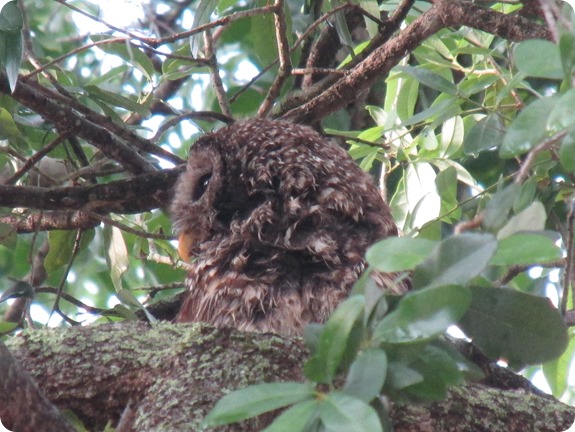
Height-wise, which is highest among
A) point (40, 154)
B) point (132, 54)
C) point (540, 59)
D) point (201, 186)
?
point (132, 54)

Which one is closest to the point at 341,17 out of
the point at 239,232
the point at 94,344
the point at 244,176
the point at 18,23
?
the point at 244,176

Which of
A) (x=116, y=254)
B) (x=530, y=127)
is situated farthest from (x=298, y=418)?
(x=116, y=254)

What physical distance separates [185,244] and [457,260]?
5.91 feet

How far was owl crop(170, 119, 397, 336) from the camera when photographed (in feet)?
7.44

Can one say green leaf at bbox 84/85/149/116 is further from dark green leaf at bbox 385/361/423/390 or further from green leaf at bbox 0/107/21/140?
dark green leaf at bbox 385/361/423/390

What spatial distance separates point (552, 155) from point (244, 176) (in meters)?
0.97

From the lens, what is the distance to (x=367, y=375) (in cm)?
115

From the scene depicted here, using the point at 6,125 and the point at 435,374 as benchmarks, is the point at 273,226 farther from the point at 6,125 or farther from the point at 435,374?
the point at 435,374

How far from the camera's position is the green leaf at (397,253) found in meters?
1.17

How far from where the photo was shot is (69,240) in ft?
10.7

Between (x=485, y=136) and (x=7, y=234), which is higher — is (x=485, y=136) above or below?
below

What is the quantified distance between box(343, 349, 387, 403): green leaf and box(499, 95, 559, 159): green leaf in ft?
1.11

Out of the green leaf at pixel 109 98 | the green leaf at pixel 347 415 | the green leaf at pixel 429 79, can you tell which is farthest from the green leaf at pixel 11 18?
the green leaf at pixel 347 415

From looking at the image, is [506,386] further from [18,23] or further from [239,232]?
[18,23]
